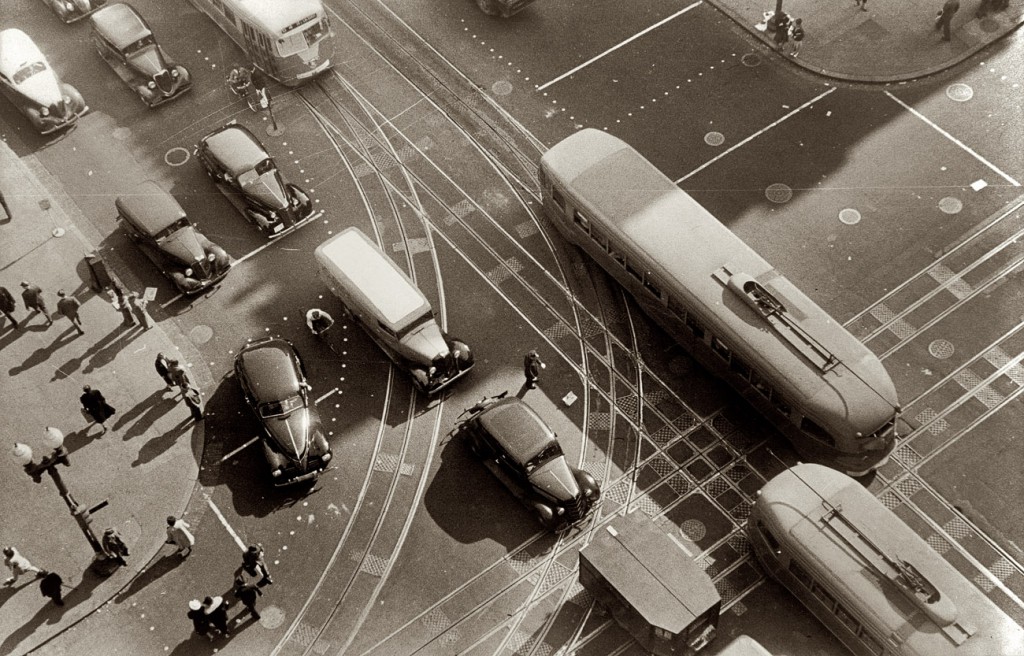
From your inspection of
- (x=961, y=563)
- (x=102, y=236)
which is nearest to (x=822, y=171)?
(x=961, y=563)

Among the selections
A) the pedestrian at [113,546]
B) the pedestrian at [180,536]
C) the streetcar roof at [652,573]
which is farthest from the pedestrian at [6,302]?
the streetcar roof at [652,573]

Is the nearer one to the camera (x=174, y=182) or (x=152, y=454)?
(x=152, y=454)

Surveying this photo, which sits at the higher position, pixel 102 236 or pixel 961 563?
pixel 102 236

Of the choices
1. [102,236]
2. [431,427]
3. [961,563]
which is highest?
[102,236]

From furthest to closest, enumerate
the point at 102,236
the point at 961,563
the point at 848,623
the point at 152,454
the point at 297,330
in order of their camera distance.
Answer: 1. the point at 102,236
2. the point at 297,330
3. the point at 152,454
4. the point at 961,563
5. the point at 848,623

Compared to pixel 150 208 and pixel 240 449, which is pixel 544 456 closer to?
pixel 240 449

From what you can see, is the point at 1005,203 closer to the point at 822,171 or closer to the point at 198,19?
the point at 822,171
